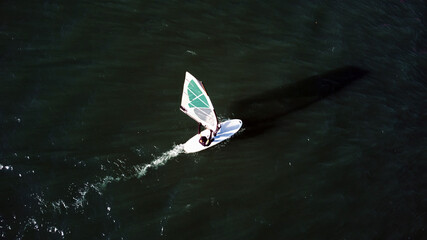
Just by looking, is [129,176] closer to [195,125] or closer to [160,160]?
[160,160]

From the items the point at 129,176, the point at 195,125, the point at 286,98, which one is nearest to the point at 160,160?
the point at 129,176

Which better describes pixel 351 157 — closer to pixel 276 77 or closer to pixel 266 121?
pixel 266 121

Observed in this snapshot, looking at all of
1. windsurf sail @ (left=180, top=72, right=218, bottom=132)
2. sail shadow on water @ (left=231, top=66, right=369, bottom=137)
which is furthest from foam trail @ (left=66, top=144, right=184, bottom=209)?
sail shadow on water @ (left=231, top=66, right=369, bottom=137)

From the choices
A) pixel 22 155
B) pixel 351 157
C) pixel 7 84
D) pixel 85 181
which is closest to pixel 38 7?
pixel 7 84

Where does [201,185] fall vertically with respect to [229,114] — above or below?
below

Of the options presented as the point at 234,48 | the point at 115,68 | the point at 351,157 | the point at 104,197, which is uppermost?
the point at 234,48

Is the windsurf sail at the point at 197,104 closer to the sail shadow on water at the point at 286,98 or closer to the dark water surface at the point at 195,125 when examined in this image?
the dark water surface at the point at 195,125

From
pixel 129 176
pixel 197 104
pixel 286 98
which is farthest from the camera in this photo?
pixel 286 98
